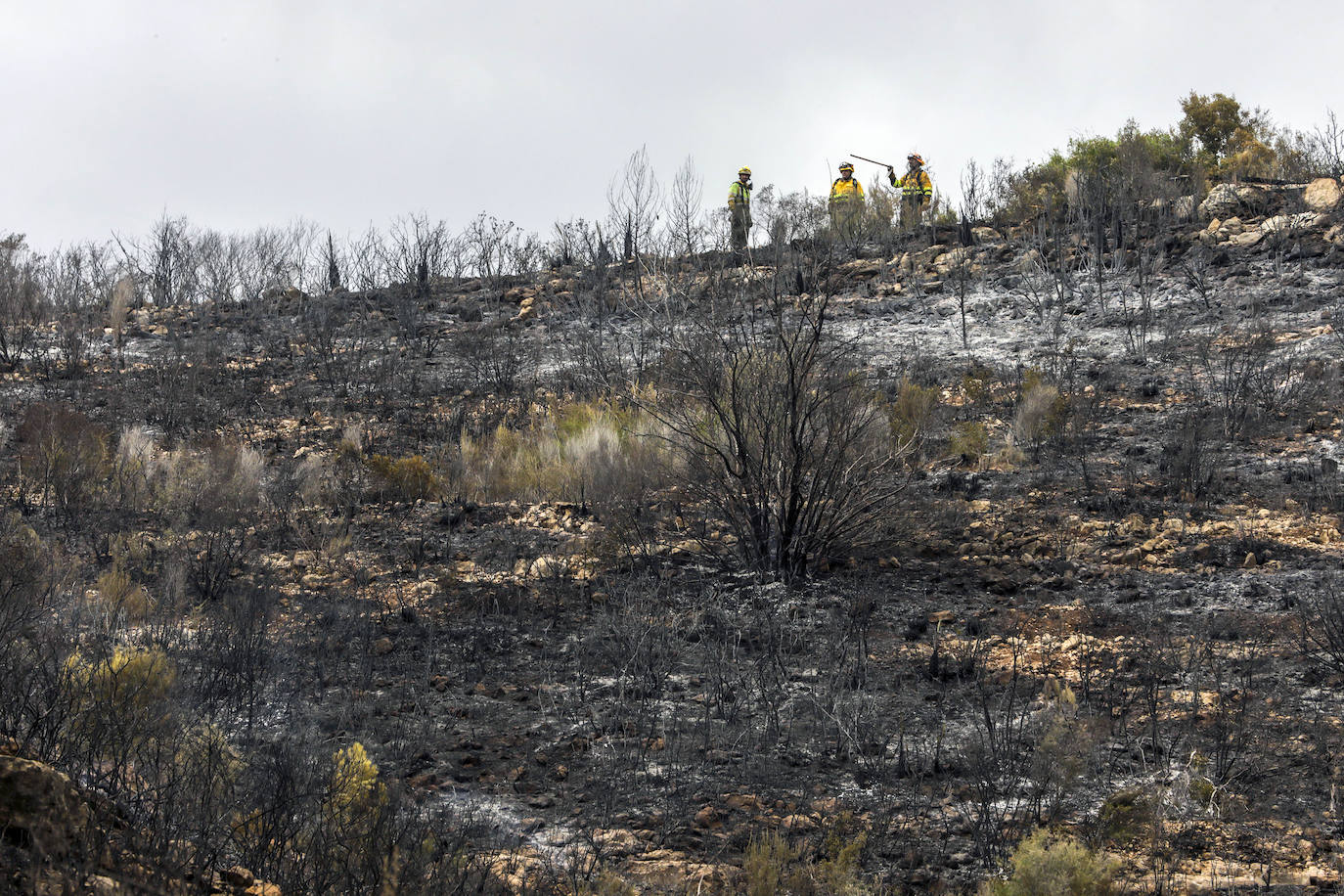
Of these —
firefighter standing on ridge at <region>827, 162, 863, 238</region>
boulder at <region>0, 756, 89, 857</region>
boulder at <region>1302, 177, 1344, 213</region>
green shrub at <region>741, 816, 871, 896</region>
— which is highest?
firefighter standing on ridge at <region>827, 162, 863, 238</region>

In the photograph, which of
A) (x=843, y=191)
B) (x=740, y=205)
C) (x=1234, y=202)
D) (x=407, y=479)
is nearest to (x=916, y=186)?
(x=843, y=191)

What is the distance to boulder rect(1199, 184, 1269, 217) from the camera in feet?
59.3

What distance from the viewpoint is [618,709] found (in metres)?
5.76

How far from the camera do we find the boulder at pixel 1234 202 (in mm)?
18062

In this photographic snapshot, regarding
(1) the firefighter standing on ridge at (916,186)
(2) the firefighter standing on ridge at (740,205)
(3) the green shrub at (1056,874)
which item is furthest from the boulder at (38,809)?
(1) the firefighter standing on ridge at (916,186)

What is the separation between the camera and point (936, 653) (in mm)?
6316

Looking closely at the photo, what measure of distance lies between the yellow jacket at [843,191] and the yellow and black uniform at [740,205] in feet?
6.02

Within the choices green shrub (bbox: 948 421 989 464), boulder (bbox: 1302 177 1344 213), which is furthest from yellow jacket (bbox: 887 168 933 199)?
green shrub (bbox: 948 421 989 464)

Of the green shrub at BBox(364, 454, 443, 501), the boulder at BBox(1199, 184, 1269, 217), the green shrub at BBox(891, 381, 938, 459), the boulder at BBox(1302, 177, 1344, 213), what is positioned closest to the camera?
the green shrub at BBox(364, 454, 443, 501)

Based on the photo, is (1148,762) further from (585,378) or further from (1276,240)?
(1276,240)

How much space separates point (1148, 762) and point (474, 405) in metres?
12.1

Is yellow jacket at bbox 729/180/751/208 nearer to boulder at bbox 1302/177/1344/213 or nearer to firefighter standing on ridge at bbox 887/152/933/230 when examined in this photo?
firefighter standing on ridge at bbox 887/152/933/230

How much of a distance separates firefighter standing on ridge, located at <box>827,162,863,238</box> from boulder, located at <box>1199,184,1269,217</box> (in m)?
6.13

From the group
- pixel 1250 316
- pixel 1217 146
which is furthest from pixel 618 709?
pixel 1217 146
